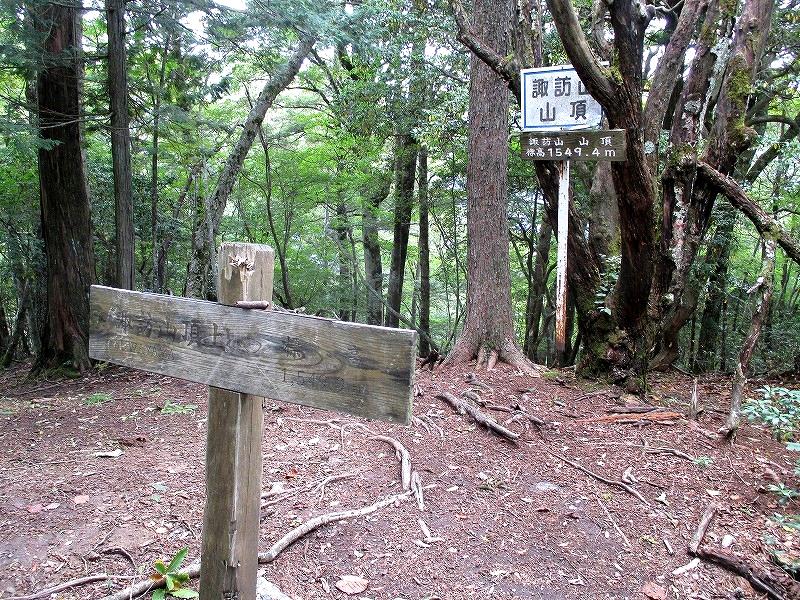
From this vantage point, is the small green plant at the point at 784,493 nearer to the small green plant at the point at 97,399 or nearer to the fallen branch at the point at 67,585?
the fallen branch at the point at 67,585

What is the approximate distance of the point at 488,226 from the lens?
6.72 meters

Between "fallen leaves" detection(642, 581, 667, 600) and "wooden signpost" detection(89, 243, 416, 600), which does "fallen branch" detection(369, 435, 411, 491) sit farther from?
"wooden signpost" detection(89, 243, 416, 600)

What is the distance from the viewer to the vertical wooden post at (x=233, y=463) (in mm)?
1978

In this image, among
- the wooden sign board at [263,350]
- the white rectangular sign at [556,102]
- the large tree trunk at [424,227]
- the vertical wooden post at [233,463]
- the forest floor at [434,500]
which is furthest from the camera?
the large tree trunk at [424,227]

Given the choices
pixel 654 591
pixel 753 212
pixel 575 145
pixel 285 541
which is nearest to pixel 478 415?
pixel 654 591

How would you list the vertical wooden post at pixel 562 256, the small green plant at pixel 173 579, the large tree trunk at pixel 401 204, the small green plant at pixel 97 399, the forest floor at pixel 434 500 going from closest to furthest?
the small green plant at pixel 173 579
the forest floor at pixel 434 500
the vertical wooden post at pixel 562 256
the small green plant at pixel 97 399
the large tree trunk at pixel 401 204

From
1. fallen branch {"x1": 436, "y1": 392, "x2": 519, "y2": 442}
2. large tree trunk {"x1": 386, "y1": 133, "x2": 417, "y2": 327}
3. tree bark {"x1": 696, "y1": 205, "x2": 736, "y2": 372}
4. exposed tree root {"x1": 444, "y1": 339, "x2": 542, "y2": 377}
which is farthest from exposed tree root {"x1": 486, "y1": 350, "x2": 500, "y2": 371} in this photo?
large tree trunk {"x1": 386, "y1": 133, "x2": 417, "y2": 327}

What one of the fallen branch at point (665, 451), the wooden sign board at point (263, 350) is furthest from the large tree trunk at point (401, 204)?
the wooden sign board at point (263, 350)

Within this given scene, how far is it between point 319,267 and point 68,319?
7.64m

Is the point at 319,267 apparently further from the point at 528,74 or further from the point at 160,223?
the point at 528,74

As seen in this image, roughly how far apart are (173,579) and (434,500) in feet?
5.51

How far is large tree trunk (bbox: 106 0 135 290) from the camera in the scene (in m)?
7.12

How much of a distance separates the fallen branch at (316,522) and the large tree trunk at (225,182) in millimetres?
6264

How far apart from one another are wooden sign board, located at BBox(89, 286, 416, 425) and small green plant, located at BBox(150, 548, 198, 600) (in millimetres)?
1038
